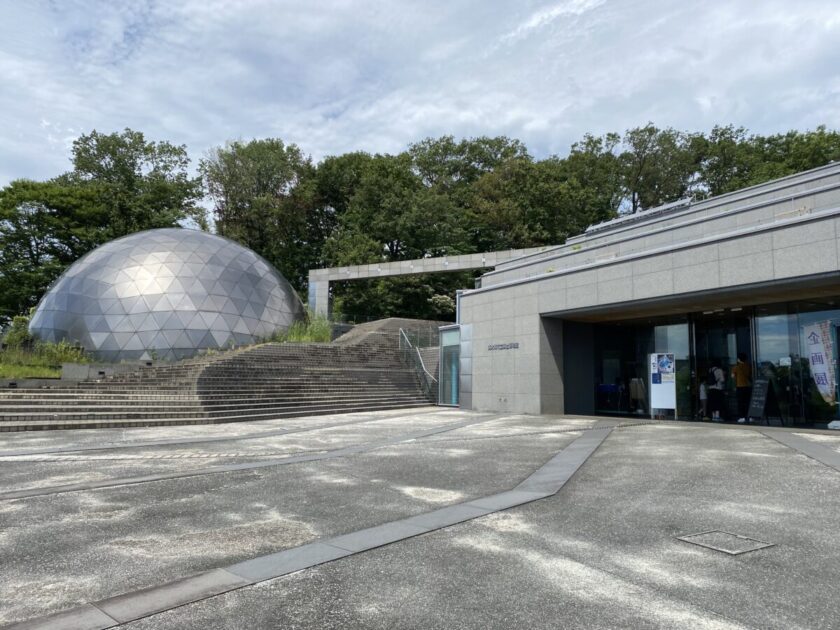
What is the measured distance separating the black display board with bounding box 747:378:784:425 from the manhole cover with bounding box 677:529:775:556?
1358 cm

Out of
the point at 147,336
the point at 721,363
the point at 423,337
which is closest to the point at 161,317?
the point at 147,336

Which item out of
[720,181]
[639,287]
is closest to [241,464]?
[639,287]

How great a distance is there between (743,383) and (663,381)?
2401 mm

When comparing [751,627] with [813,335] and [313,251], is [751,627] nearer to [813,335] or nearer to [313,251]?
[813,335]

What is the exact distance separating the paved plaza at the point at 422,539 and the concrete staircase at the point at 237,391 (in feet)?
21.8

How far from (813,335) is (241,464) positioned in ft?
52.9

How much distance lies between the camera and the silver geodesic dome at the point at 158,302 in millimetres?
28047

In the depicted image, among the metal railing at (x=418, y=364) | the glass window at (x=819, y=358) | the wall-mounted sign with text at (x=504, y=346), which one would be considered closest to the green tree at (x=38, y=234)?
the metal railing at (x=418, y=364)

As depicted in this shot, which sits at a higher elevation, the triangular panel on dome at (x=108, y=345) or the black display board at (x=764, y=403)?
the triangular panel on dome at (x=108, y=345)

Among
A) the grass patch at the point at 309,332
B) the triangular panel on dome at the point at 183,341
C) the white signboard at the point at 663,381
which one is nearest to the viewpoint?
the white signboard at the point at 663,381

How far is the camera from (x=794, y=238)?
14.1m

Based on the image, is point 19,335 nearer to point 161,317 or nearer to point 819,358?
point 161,317

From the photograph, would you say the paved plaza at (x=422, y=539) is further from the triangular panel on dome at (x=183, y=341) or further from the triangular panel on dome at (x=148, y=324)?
the triangular panel on dome at (x=148, y=324)

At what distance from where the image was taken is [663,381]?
726 inches
